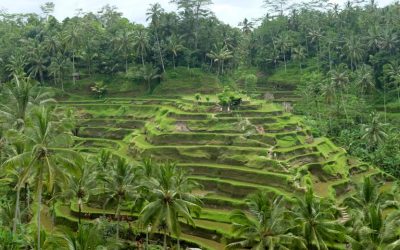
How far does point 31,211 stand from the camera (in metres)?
39.8

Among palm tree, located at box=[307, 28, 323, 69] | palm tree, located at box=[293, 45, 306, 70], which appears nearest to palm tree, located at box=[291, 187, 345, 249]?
palm tree, located at box=[293, 45, 306, 70]

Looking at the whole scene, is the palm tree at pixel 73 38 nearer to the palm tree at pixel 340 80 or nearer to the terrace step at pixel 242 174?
the terrace step at pixel 242 174

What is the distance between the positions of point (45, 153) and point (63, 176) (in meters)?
1.53

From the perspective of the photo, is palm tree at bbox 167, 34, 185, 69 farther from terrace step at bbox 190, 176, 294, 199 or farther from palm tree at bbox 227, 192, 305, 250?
palm tree at bbox 227, 192, 305, 250

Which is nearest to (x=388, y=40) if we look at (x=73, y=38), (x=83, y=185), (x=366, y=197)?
(x=73, y=38)

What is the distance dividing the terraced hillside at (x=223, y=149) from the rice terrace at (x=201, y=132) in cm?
17

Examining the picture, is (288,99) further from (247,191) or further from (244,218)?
(244,218)

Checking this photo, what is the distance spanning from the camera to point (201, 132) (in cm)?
5119

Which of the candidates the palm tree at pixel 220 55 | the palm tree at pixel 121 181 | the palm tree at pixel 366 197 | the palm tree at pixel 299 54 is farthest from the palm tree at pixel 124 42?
the palm tree at pixel 366 197

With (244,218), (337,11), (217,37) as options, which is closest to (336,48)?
(337,11)

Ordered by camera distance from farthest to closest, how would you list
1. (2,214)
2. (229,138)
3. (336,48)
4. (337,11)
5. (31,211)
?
1. (337,11)
2. (336,48)
3. (229,138)
4. (31,211)
5. (2,214)

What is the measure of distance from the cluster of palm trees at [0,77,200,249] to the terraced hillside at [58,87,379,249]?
6558 mm

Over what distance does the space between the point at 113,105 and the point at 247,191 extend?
32.1m

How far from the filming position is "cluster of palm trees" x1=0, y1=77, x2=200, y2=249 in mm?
22578
